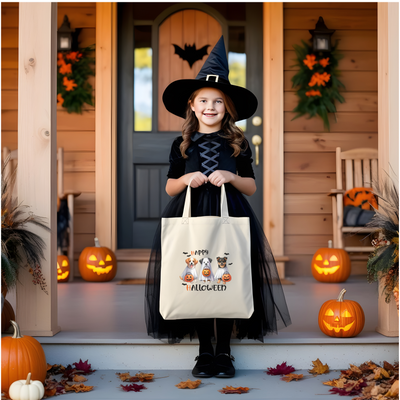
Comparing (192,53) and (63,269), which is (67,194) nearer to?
(63,269)

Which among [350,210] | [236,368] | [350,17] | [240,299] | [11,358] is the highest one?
[350,17]

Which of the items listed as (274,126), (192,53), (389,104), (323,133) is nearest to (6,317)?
(389,104)

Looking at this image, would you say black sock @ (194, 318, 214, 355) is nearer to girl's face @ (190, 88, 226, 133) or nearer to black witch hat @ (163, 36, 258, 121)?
girl's face @ (190, 88, 226, 133)

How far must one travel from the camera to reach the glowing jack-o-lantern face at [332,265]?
3396 millimetres

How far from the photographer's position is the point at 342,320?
1987 millimetres

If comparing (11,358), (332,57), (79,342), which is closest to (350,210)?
(332,57)

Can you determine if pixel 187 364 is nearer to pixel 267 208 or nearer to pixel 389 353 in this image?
pixel 389 353

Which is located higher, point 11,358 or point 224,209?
point 224,209

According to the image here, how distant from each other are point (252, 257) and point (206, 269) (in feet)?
1.05

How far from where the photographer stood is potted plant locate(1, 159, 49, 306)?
1.91 metres

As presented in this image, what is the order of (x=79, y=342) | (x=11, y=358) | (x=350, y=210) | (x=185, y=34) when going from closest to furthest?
(x=11, y=358) → (x=79, y=342) → (x=350, y=210) → (x=185, y=34)

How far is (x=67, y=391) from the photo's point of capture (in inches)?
67.7

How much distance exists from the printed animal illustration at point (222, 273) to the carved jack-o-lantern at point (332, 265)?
187 cm

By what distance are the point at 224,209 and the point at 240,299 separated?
34cm
